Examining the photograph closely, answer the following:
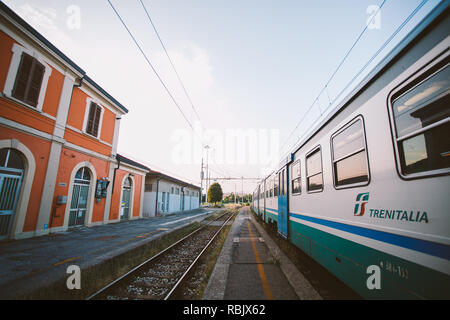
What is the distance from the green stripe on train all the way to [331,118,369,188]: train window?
0.91m

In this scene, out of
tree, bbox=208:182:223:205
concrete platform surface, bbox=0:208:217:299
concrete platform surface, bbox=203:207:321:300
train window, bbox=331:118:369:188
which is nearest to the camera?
train window, bbox=331:118:369:188

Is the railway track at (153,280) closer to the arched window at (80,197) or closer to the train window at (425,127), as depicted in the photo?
the train window at (425,127)

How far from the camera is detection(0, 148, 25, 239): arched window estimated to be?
723 cm

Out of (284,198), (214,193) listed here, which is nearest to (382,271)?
(284,198)

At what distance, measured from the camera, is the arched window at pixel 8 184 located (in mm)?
7227

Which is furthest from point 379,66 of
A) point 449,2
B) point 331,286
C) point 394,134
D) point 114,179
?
point 114,179

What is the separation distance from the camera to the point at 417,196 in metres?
1.83

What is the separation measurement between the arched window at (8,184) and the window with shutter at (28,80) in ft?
7.40

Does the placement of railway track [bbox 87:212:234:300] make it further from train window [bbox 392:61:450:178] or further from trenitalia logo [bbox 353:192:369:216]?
train window [bbox 392:61:450:178]

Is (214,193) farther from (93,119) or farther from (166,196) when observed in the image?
(93,119)

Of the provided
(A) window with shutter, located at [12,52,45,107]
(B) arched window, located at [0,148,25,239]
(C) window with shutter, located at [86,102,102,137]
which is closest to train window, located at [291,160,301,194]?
(B) arched window, located at [0,148,25,239]

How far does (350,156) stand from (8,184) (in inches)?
446

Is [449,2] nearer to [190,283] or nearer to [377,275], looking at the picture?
[377,275]

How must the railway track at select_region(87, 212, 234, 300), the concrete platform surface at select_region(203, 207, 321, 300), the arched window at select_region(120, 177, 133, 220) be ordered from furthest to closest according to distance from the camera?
the arched window at select_region(120, 177, 133, 220), the railway track at select_region(87, 212, 234, 300), the concrete platform surface at select_region(203, 207, 321, 300)
